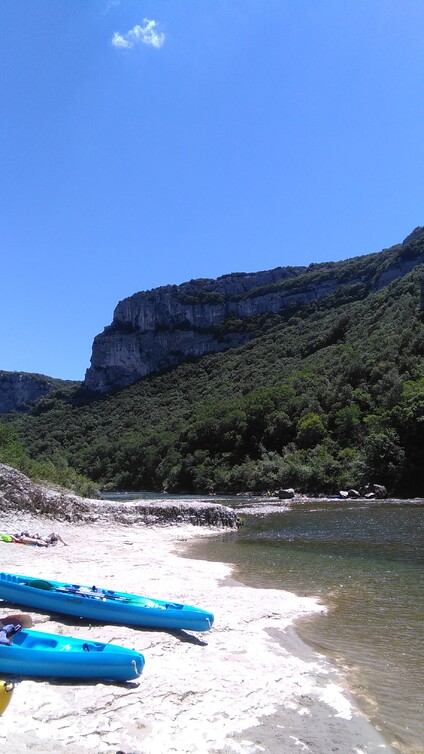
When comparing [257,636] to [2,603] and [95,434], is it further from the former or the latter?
[95,434]

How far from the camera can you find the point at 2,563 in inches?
427

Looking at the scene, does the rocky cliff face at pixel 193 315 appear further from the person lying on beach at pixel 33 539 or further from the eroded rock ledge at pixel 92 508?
the person lying on beach at pixel 33 539

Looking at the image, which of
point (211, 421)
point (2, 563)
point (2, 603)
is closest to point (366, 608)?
point (2, 603)

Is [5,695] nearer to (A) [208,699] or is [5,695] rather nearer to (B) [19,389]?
(A) [208,699]

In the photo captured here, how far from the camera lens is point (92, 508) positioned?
20609 mm

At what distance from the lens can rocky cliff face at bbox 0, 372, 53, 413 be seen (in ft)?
613

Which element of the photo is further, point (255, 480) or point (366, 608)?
point (255, 480)

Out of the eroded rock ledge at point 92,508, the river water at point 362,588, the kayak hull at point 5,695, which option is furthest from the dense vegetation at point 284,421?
the kayak hull at point 5,695

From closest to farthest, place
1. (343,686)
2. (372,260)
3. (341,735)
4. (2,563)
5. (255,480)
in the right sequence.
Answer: (341,735) → (343,686) → (2,563) → (255,480) → (372,260)

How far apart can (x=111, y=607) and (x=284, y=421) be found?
59.8m

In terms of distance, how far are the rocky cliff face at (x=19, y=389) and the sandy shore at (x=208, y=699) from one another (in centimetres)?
18955

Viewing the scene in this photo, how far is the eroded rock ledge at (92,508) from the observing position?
1827 centimetres

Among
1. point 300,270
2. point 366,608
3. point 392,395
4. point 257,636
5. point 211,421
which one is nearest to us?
point 257,636

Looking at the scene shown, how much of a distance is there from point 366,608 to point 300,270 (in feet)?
560
